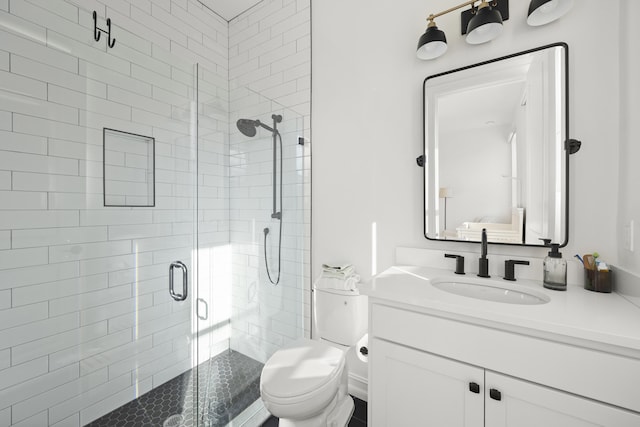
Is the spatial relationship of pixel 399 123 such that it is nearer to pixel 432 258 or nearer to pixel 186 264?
pixel 432 258

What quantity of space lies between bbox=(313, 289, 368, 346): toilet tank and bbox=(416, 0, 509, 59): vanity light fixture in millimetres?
1381

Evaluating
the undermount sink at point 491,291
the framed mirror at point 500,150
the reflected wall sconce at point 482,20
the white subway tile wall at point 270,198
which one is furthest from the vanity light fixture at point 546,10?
the white subway tile wall at point 270,198

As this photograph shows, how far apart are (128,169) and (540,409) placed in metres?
2.08

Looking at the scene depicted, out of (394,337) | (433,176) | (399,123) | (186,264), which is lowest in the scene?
(394,337)

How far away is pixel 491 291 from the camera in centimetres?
124

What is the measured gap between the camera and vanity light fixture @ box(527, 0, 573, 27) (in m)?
1.13

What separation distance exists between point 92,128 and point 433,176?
1.81m

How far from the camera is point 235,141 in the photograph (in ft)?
6.05

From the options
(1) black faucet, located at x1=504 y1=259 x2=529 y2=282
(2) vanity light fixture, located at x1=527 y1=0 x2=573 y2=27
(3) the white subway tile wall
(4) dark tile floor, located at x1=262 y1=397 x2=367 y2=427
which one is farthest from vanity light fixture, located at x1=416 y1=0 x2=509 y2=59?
(4) dark tile floor, located at x1=262 y1=397 x2=367 y2=427

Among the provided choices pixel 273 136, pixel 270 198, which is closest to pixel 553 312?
pixel 270 198

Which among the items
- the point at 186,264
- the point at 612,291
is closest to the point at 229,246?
the point at 186,264

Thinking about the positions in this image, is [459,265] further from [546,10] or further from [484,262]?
[546,10]

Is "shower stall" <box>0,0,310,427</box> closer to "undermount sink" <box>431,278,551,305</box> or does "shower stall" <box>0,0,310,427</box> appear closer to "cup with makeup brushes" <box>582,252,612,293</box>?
"undermount sink" <box>431,278,551,305</box>

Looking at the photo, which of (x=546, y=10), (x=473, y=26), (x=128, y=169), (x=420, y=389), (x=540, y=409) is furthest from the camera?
(x=128, y=169)
